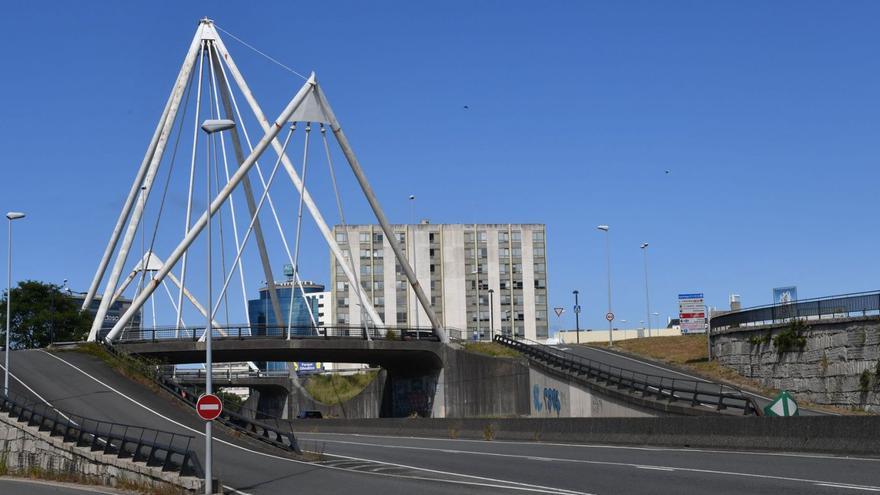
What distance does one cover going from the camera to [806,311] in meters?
51.3

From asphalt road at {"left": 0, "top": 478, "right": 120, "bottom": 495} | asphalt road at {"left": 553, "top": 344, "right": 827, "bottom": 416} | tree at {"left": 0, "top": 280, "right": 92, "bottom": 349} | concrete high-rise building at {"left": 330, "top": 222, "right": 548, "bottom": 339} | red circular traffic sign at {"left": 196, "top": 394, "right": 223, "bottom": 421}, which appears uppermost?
concrete high-rise building at {"left": 330, "top": 222, "right": 548, "bottom": 339}

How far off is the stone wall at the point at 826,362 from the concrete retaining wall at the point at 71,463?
2706cm

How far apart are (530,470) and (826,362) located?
876 inches

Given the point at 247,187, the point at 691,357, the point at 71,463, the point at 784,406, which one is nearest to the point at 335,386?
the point at 247,187

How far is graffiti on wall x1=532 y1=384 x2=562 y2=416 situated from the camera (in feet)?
205

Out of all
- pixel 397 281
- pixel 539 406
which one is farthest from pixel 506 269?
pixel 539 406

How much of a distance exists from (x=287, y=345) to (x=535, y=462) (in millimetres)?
41130

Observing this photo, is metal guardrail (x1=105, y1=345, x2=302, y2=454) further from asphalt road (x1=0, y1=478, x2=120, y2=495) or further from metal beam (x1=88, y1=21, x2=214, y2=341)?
asphalt road (x1=0, y1=478, x2=120, y2=495)

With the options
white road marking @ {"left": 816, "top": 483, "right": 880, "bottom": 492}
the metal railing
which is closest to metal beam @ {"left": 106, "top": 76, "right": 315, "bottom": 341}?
the metal railing

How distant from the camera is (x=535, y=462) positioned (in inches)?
1329

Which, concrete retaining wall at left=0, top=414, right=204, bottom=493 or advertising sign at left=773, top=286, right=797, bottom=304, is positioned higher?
advertising sign at left=773, top=286, right=797, bottom=304

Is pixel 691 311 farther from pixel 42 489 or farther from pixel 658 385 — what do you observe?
pixel 42 489

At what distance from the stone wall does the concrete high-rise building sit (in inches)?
3868

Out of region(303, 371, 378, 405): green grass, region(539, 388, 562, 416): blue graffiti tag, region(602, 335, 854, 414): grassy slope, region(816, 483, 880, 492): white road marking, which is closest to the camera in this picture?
region(816, 483, 880, 492): white road marking
